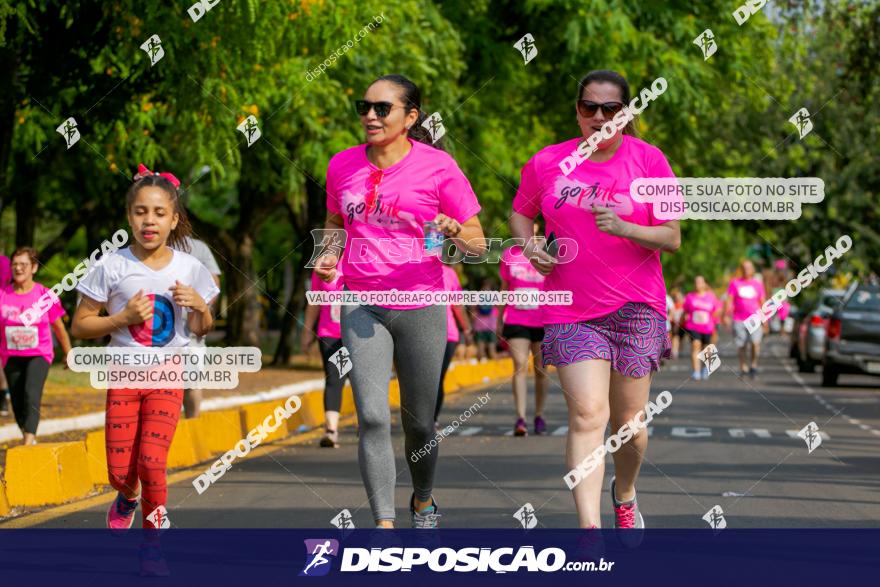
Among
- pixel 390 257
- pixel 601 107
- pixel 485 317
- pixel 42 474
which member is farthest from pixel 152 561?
pixel 485 317

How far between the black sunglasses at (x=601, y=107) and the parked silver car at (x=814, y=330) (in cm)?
2615

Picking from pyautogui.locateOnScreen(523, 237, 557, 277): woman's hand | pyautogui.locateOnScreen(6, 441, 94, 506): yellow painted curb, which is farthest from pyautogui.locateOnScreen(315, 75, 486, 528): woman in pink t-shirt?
pyautogui.locateOnScreen(6, 441, 94, 506): yellow painted curb

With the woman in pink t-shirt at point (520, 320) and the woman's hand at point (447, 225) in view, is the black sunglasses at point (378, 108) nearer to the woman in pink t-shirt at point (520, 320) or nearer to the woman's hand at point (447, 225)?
the woman's hand at point (447, 225)

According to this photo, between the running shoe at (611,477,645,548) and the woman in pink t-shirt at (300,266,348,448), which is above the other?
the woman in pink t-shirt at (300,266,348,448)

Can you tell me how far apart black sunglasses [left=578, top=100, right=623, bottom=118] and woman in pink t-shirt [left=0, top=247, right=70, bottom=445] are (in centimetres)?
666

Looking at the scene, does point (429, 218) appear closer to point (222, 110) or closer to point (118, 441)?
point (118, 441)

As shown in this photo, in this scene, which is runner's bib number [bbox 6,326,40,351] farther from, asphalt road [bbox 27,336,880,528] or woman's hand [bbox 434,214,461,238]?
woman's hand [bbox 434,214,461,238]

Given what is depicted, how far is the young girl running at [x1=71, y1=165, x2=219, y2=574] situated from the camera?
691 cm

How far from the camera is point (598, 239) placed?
283 inches

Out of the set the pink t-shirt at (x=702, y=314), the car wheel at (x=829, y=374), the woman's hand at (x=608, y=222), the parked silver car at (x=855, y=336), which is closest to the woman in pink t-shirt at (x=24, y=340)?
the woman's hand at (x=608, y=222)

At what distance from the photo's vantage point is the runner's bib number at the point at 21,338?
1309 cm

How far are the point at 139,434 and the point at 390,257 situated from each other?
125cm

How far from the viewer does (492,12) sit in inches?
1106

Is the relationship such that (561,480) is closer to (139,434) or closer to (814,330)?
(139,434)
